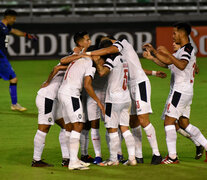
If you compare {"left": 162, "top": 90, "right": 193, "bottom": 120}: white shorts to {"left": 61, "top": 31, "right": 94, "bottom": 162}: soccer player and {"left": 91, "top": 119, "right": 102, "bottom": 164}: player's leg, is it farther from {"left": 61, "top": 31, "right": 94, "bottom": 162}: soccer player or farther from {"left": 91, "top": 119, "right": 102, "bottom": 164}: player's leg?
{"left": 61, "top": 31, "right": 94, "bottom": 162}: soccer player

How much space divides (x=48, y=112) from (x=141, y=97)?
1393 mm

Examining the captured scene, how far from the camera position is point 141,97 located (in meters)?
8.03

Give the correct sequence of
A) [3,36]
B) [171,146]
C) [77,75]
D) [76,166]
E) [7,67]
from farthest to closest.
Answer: [3,36] < [7,67] < [171,146] < [77,75] < [76,166]

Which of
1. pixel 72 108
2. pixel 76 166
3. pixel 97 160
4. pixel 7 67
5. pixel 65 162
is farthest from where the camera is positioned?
pixel 7 67

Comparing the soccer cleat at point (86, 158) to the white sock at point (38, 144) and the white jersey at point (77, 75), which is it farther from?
the white jersey at point (77, 75)

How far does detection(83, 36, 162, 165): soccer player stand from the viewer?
792cm

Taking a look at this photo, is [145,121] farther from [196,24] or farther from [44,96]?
[196,24]

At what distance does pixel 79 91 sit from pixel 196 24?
45.3ft

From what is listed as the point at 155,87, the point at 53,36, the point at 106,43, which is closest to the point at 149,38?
the point at 53,36

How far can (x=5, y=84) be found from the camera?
1664 centimetres

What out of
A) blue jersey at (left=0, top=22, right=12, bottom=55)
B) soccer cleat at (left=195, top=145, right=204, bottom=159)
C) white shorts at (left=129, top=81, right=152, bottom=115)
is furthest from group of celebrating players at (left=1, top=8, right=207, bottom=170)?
blue jersey at (left=0, top=22, right=12, bottom=55)

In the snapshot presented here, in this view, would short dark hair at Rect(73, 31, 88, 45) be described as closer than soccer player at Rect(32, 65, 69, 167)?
No

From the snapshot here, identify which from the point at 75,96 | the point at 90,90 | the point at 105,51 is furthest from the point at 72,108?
the point at 105,51

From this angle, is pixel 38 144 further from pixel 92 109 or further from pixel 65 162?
pixel 92 109
